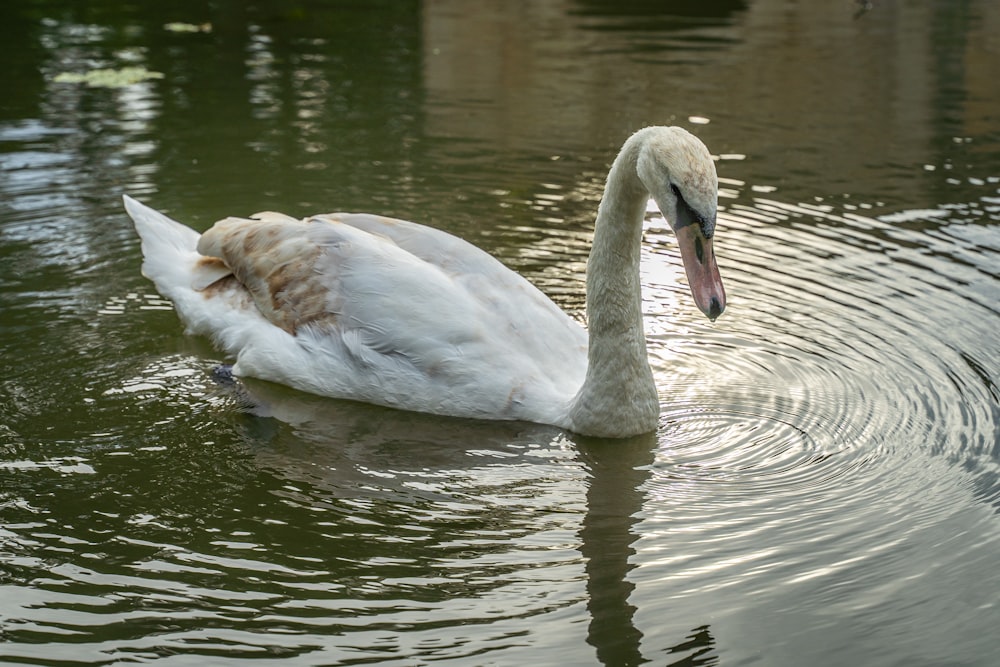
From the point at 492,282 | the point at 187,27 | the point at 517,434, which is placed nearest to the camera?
the point at 517,434

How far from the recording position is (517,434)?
6398mm

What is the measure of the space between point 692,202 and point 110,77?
35.8ft

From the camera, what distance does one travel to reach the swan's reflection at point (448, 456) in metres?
5.46

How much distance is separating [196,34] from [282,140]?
6621 millimetres

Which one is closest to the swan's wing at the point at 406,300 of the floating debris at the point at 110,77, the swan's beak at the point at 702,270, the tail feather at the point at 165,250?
the tail feather at the point at 165,250

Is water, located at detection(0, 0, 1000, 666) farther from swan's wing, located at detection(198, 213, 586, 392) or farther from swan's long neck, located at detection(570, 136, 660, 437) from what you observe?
swan's wing, located at detection(198, 213, 586, 392)

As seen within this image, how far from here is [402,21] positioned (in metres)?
19.5

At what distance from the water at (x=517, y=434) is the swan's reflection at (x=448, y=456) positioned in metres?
0.02

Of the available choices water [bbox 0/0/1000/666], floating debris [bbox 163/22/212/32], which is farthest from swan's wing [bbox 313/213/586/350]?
floating debris [bbox 163/22/212/32]

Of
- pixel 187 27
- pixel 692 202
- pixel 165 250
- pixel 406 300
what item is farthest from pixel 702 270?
pixel 187 27

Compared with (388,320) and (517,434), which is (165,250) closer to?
(388,320)

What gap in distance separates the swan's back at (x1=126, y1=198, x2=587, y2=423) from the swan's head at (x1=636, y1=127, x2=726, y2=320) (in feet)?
4.10

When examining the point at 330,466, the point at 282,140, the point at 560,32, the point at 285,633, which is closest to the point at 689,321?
the point at 330,466

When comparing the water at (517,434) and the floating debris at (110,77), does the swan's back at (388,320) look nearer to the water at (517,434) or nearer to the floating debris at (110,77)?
the water at (517,434)
